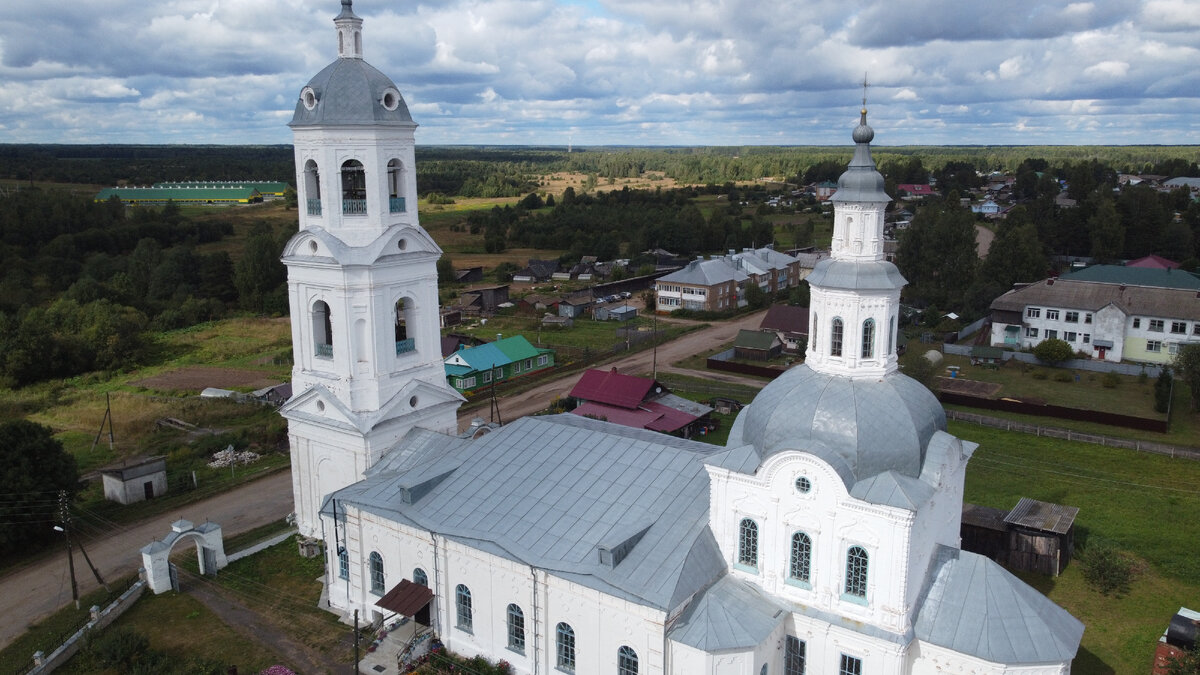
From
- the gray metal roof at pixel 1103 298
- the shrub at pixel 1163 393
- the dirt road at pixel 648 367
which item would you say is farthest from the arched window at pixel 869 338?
the gray metal roof at pixel 1103 298

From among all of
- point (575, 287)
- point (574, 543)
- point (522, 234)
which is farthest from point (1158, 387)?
point (522, 234)

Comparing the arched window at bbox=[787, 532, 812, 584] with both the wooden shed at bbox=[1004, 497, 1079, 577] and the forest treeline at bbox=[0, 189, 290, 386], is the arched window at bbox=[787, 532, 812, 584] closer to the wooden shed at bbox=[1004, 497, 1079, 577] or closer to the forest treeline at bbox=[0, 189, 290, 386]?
the wooden shed at bbox=[1004, 497, 1079, 577]

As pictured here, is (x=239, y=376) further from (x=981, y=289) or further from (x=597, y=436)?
(x=981, y=289)

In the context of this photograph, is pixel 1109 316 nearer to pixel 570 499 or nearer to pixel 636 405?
pixel 636 405

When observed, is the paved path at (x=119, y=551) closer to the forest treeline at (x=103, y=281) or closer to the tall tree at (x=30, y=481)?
the tall tree at (x=30, y=481)

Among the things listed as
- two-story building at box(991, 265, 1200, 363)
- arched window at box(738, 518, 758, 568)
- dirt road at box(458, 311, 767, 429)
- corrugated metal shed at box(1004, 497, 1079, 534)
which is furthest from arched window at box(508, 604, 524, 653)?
two-story building at box(991, 265, 1200, 363)

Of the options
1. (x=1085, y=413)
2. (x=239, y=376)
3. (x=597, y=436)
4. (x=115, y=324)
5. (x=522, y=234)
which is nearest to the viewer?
(x=597, y=436)
